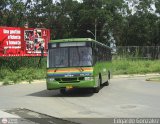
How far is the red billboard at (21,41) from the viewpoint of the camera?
3984cm

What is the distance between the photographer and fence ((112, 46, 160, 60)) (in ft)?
179

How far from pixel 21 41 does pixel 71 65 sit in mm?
20989

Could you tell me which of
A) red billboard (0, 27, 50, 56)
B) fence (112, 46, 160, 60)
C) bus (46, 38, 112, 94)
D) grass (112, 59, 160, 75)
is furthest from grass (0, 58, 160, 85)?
bus (46, 38, 112, 94)

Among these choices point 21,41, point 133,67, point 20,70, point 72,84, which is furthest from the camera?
point 133,67

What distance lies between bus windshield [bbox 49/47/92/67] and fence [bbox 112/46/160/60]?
1217 inches

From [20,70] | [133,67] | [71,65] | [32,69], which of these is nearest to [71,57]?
[71,65]

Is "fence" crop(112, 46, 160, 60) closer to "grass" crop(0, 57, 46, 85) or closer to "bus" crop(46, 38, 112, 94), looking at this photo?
"grass" crop(0, 57, 46, 85)

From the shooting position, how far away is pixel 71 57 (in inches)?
829

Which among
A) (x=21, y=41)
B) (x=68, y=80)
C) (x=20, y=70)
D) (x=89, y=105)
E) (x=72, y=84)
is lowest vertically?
(x=89, y=105)

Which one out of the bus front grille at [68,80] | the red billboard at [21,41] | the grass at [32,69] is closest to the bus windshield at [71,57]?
the bus front grille at [68,80]

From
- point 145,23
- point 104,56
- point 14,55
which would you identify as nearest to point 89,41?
point 104,56

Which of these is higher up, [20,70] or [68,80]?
[68,80]

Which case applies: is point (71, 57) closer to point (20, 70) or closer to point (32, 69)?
point (32, 69)

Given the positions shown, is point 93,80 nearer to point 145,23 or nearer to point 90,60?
point 90,60
